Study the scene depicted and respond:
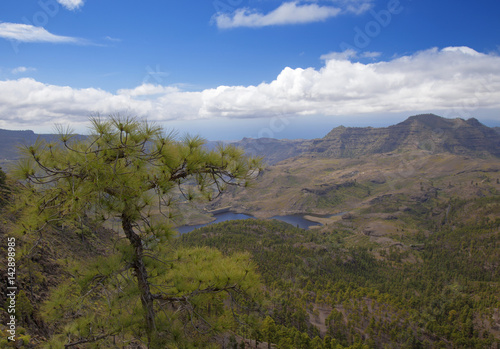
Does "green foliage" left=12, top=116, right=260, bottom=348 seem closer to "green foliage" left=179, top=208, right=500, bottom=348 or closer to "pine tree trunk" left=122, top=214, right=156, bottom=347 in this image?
"pine tree trunk" left=122, top=214, right=156, bottom=347

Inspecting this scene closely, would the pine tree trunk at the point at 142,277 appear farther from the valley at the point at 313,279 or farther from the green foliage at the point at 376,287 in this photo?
the green foliage at the point at 376,287

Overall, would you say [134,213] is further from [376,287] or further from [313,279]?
[376,287]

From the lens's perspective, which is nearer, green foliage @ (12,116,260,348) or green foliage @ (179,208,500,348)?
green foliage @ (12,116,260,348)

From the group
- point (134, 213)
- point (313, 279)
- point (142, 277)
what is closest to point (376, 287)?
point (313, 279)

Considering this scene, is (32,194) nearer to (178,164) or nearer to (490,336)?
(178,164)

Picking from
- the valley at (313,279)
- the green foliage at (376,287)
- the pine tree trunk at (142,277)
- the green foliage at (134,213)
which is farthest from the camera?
the green foliage at (376,287)

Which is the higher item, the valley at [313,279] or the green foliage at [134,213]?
the green foliage at [134,213]

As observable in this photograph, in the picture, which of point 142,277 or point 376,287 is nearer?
point 142,277

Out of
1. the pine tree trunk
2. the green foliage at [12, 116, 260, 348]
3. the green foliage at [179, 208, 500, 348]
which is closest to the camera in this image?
the green foliage at [12, 116, 260, 348]

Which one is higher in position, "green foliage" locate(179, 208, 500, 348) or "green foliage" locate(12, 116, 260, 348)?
"green foliage" locate(12, 116, 260, 348)

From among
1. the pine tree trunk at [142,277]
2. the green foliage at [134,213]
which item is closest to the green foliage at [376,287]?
the green foliage at [134,213]

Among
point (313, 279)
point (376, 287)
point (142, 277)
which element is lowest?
point (376, 287)

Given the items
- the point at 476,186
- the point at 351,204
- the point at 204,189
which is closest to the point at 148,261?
the point at 204,189

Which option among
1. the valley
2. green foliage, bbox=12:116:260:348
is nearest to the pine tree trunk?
green foliage, bbox=12:116:260:348
